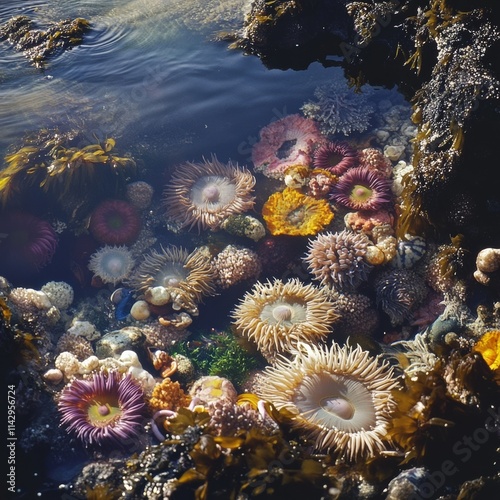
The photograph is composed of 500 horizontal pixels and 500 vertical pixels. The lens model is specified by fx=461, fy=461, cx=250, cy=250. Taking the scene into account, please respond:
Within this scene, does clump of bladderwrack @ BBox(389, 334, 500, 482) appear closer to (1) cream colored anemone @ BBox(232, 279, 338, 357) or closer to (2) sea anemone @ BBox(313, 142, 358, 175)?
(1) cream colored anemone @ BBox(232, 279, 338, 357)

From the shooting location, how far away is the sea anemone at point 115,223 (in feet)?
21.3

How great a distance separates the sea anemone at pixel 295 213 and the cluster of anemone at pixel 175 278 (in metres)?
1.03

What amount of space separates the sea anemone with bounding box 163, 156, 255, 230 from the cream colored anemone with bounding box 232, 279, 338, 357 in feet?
4.36

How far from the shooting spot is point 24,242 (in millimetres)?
6293

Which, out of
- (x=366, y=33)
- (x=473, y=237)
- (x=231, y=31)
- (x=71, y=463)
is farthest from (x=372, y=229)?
(x=231, y=31)

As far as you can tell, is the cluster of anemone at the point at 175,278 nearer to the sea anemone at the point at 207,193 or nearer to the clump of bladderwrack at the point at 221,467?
the sea anemone at the point at 207,193

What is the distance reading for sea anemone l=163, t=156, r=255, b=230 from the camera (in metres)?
6.32

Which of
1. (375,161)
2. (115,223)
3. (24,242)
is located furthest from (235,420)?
(24,242)

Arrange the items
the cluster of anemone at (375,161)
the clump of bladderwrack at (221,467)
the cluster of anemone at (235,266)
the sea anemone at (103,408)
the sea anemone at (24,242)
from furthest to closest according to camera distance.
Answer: the sea anemone at (24,242) → the cluster of anemone at (375,161) → the cluster of anemone at (235,266) → the sea anemone at (103,408) → the clump of bladderwrack at (221,467)

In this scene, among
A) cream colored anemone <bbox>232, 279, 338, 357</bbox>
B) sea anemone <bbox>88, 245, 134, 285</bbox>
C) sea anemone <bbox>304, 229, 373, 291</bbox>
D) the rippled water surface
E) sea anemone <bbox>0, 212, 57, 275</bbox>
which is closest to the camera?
cream colored anemone <bbox>232, 279, 338, 357</bbox>

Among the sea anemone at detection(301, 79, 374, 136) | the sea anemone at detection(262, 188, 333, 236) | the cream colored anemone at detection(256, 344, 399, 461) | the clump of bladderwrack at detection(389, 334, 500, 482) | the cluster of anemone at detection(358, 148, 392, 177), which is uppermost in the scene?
the sea anemone at detection(301, 79, 374, 136)

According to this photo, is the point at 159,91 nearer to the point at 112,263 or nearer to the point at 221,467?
the point at 112,263

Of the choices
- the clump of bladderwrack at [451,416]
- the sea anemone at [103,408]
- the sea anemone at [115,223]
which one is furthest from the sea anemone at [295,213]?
the sea anemone at [103,408]

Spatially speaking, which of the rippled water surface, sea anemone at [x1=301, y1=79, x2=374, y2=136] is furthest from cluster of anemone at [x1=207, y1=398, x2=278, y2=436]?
sea anemone at [x1=301, y1=79, x2=374, y2=136]
